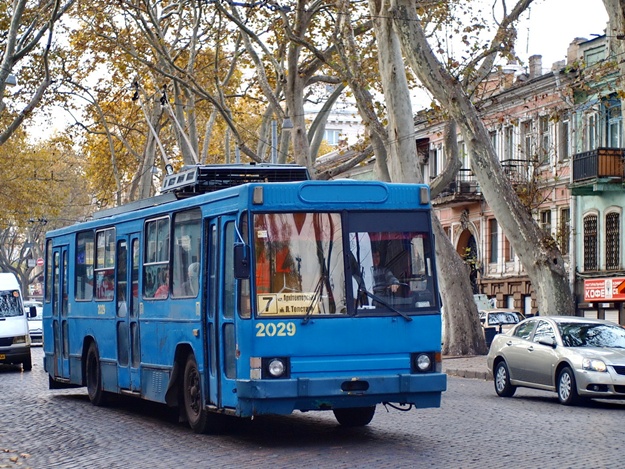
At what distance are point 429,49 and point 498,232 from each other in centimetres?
2700

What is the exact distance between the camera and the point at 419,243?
42.8ft

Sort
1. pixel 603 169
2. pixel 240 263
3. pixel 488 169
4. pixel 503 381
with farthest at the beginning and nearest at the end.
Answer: pixel 603 169, pixel 488 169, pixel 503 381, pixel 240 263

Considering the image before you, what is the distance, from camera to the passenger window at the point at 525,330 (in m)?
20.7

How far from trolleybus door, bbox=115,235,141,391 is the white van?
42.2 feet

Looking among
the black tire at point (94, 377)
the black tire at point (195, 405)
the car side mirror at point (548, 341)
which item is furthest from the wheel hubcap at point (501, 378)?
the black tire at point (195, 405)

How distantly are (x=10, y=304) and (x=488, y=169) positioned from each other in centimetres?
1177

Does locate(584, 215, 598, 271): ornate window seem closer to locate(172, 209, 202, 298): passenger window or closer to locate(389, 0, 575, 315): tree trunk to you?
locate(389, 0, 575, 315): tree trunk

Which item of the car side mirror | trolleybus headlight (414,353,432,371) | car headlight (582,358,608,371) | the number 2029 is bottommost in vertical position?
car headlight (582,358,608,371)

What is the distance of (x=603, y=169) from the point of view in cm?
4375

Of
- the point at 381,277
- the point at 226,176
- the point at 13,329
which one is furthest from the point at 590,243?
the point at 381,277

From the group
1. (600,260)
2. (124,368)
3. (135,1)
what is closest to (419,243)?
(124,368)

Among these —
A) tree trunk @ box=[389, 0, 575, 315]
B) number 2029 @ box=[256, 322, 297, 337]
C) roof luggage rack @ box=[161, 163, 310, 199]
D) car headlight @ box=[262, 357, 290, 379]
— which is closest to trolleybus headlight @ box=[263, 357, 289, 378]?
car headlight @ box=[262, 357, 290, 379]

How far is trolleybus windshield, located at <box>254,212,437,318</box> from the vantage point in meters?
12.5

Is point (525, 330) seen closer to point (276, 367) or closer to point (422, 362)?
point (422, 362)
